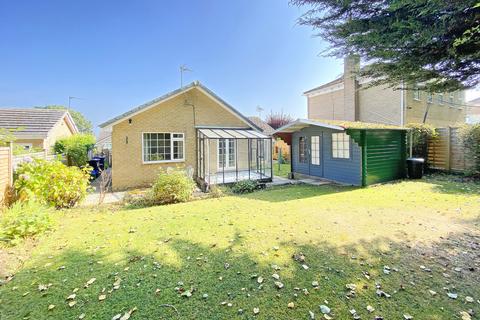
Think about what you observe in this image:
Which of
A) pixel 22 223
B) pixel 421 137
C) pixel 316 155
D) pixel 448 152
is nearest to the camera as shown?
pixel 22 223

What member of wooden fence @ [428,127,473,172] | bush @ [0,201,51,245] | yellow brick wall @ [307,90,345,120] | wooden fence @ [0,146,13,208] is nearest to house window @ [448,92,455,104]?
yellow brick wall @ [307,90,345,120]

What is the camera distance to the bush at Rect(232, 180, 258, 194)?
35.4 feet

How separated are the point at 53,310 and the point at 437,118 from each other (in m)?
26.1

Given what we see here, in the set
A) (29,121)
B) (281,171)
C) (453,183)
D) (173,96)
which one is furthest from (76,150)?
(453,183)

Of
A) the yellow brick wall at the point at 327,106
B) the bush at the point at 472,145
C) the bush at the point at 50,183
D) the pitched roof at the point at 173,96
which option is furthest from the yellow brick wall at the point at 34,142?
the bush at the point at 472,145

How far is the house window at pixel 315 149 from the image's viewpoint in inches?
516

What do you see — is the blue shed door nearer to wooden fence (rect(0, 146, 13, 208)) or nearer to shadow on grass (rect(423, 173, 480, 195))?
shadow on grass (rect(423, 173, 480, 195))

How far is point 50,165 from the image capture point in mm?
7699

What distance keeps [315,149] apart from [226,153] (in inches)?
206

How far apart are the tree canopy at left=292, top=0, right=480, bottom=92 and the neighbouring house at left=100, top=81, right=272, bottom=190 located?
7851mm

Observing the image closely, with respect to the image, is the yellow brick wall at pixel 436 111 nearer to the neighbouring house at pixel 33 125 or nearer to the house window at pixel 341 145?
the house window at pixel 341 145

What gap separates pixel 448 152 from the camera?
44.4 ft

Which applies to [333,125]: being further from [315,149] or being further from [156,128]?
[156,128]

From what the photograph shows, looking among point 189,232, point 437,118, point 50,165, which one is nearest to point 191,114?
point 50,165
